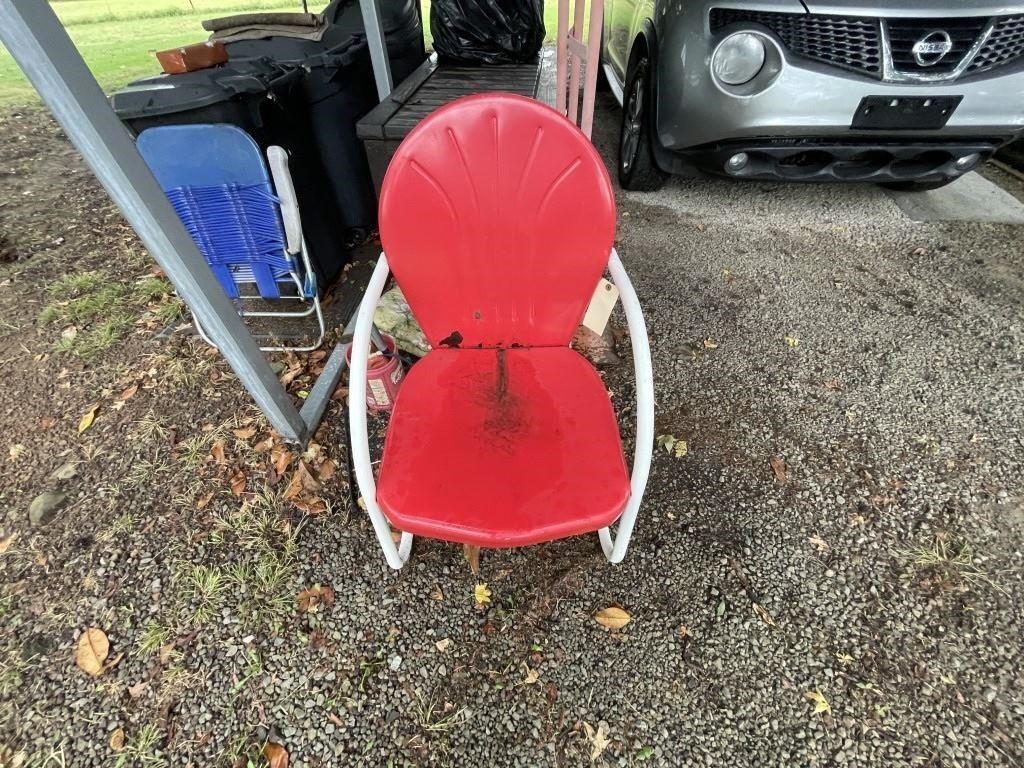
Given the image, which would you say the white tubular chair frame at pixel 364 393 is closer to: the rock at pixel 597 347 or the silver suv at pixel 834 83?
the rock at pixel 597 347

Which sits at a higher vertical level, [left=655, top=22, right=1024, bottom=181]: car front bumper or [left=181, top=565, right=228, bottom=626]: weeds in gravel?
[left=655, top=22, right=1024, bottom=181]: car front bumper

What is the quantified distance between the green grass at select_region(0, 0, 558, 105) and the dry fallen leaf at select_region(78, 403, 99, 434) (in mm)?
4111

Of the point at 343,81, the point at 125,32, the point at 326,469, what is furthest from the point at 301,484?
the point at 125,32

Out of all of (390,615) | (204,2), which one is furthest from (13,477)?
(204,2)

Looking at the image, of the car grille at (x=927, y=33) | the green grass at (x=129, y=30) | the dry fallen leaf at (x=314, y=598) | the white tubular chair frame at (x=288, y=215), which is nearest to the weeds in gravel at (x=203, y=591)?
the dry fallen leaf at (x=314, y=598)

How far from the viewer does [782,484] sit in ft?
6.06

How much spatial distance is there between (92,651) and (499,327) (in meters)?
1.48

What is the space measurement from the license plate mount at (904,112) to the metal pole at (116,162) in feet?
9.18

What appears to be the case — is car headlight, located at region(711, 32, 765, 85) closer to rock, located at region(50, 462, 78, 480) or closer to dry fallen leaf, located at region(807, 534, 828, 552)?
dry fallen leaf, located at region(807, 534, 828, 552)

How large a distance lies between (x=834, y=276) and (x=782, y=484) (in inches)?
58.6

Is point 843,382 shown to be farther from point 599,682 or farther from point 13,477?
point 13,477

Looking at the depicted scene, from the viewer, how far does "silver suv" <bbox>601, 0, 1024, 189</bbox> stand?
2217 millimetres

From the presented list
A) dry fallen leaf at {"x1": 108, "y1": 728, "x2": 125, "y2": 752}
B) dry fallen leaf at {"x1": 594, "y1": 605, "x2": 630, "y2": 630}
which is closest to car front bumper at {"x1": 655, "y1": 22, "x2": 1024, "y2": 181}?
dry fallen leaf at {"x1": 594, "y1": 605, "x2": 630, "y2": 630}

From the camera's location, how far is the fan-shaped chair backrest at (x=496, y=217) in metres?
1.07
